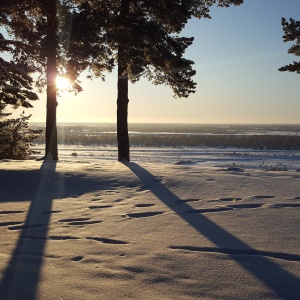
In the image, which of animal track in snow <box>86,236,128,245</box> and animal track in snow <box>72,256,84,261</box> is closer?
animal track in snow <box>72,256,84,261</box>

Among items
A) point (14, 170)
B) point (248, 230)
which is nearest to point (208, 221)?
point (248, 230)

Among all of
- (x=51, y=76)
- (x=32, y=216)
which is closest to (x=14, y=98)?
(x=51, y=76)

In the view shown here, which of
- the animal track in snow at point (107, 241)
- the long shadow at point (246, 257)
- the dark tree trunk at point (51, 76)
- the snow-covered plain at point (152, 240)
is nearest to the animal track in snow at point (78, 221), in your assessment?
the snow-covered plain at point (152, 240)

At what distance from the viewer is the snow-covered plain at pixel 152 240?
3098 mm

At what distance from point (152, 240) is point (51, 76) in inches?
398

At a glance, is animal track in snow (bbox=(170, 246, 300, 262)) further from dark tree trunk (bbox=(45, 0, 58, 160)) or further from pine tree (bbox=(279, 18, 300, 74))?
pine tree (bbox=(279, 18, 300, 74))

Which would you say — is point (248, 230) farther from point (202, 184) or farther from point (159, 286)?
point (202, 184)

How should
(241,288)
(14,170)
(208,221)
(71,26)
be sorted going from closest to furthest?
(241,288)
(208,221)
(14,170)
(71,26)

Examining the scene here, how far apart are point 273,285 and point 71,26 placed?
11438mm

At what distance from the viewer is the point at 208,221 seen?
520 centimetres

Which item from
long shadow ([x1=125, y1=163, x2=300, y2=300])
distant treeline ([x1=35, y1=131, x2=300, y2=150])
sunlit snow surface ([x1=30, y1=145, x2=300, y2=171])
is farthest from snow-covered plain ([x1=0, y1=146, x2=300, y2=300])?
distant treeline ([x1=35, y1=131, x2=300, y2=150])

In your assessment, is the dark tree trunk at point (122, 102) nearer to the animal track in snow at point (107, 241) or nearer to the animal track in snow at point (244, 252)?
the animal track in snow at point (107, 241)

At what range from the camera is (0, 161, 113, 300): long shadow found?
10.4 feet

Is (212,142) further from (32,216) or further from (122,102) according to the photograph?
(32,216)
